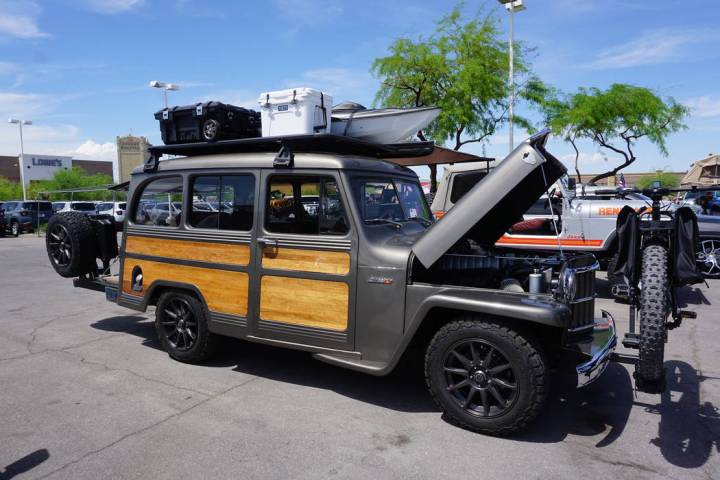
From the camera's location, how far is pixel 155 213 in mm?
5414

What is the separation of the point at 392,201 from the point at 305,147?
948 millimetres

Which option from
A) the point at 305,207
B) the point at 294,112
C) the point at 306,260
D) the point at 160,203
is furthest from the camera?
the point at 160,203

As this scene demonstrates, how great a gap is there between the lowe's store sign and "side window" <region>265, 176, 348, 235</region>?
87.9 m

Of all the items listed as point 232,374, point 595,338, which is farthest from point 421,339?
point 232,374

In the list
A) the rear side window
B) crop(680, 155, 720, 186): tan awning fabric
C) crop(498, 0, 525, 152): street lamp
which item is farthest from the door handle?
→ crop(680, 155, 720, 186): tan awning fabric

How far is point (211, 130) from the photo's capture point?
16.3ft

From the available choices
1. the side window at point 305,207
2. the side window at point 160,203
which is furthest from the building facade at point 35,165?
the side window at point 305,207

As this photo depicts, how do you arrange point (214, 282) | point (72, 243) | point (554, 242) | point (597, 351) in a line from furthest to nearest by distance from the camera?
point (554, 242) < point (72, 243) < point (214, 282) < point (597, 351)

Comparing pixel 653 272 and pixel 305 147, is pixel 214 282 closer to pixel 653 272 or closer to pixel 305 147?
pixel 305 147

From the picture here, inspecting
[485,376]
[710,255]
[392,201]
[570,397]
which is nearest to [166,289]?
[392,201]

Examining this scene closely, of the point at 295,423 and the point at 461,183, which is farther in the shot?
the point at 461,183

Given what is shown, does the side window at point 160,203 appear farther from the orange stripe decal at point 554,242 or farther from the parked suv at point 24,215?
the parked suv at point 24,215

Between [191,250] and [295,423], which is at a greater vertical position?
[191,250]

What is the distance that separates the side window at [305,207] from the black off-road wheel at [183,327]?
1253 mm
